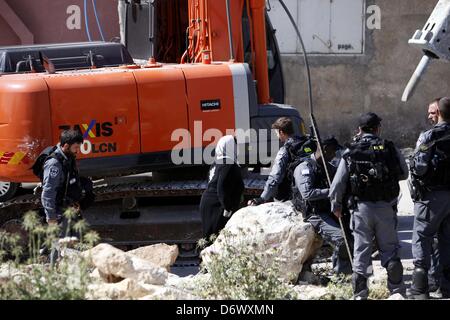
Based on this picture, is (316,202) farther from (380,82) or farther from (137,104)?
(380,82)

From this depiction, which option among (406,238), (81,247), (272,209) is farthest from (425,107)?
(81,247)

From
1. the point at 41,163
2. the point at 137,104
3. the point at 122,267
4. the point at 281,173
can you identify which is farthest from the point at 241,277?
the point at 137,104

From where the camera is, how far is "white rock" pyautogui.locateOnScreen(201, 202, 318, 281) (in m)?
8.36

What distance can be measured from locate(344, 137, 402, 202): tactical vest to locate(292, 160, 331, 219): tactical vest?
0.72m

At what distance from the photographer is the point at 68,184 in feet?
28.2

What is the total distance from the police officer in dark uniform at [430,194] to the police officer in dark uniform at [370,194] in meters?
0.21

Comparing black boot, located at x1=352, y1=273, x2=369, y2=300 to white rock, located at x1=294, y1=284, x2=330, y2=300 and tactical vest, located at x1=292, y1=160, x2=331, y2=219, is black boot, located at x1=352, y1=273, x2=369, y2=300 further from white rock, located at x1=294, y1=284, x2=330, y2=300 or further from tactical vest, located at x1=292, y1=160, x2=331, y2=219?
tactical vest, located at x1=292, y1=160, x2=331, y2=219

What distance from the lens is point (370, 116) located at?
7.95m

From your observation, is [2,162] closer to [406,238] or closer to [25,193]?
[25,193]

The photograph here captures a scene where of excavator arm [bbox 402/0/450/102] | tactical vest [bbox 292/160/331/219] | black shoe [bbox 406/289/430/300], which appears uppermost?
excavator arm [bbox 402/0/450/102]

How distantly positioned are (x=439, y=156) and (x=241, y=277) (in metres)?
1.98

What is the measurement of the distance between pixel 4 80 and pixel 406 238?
4511 millimetres

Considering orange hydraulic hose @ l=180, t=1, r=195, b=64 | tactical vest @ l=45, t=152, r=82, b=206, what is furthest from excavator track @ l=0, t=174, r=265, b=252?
tactical vest @ l=45, t=152, r=82, b=206

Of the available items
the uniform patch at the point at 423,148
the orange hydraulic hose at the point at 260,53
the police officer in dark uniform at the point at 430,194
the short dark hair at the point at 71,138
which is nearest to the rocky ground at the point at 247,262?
the police officer in dark uniform at the point at 430,194
